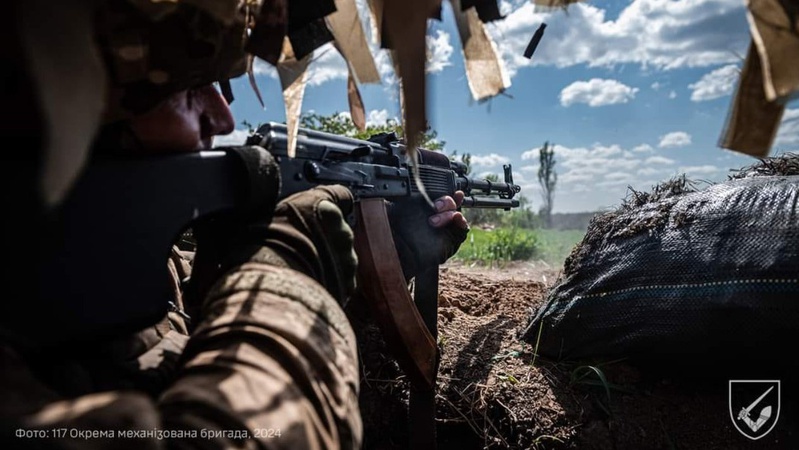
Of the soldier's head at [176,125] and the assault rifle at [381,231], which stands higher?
the soldier's head at [176,125]

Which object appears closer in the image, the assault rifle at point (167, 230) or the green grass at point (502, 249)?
the assault rifle at point (167, 230)

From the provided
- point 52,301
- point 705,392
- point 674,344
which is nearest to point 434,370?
point 674,344

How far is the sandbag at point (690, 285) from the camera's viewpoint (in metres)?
1.82

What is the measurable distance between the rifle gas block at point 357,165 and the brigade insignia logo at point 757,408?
157cm

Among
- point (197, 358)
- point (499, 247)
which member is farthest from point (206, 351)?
point (499, 247)

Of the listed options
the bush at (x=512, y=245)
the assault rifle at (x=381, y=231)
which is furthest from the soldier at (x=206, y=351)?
the bush at (x=512, y=245)

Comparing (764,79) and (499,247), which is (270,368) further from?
(499,247)

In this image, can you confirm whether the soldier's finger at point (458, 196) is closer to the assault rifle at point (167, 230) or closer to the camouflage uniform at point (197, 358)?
the assault rifle at point (167, 230)

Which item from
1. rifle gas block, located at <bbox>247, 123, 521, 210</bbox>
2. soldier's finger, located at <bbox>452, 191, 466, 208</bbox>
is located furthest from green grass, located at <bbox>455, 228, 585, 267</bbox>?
rifle gas block, located at <bbox>247, 123, 521, 210</bbox>

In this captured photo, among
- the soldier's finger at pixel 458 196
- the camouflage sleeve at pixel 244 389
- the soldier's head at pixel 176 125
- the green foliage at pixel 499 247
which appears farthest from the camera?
the green foliage at pixel 499 247

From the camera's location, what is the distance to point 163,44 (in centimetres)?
84

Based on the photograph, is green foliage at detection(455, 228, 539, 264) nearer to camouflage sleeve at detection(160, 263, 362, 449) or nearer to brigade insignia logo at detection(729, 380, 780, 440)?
brigade insignia logo at detection(729, 380, 780, 440)

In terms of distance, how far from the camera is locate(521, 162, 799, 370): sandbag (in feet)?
5.97

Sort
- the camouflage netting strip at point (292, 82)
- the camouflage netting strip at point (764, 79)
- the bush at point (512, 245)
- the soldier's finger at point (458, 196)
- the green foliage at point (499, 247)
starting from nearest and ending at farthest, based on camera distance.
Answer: the camouflage netting strip at point (764, 79) < the camouflage netting strip at point (292, 82) < the soldier's finger at point (458, 196) < the green foliage at point (499, 247) < the bush at point (512, 245)
